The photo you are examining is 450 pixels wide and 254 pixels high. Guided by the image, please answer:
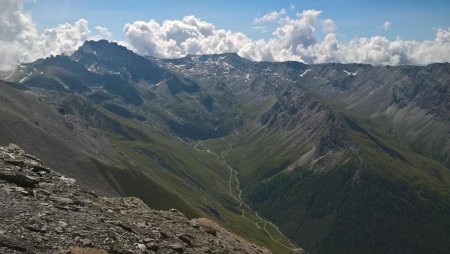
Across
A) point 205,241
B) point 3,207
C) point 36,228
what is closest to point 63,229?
point 36,228

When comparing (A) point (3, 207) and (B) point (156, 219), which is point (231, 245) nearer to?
(B) point (156, 219)

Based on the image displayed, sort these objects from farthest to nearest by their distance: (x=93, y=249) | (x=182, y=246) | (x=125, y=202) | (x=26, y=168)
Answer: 1. (x=125, y=202)
2. (x=26, y=168)
3. (x=182, y=246)
4. (x=93, y=249)

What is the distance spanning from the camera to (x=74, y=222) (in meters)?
35.5

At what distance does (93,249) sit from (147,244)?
5735mm

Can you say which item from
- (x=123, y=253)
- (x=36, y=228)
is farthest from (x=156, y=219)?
(x=36, y=228)

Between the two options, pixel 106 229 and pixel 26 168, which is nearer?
pixel 106 229

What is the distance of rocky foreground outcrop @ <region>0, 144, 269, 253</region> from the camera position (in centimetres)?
3191

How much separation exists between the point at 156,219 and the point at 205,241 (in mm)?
4970

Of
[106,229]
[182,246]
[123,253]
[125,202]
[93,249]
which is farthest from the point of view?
[125,202]

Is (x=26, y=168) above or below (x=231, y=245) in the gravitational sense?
above

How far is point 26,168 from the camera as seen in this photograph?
43.2 metres

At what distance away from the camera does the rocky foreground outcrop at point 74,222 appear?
31906 millimetres

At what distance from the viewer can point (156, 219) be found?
45.5 m

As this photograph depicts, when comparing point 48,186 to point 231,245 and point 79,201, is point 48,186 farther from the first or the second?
point 231,245
